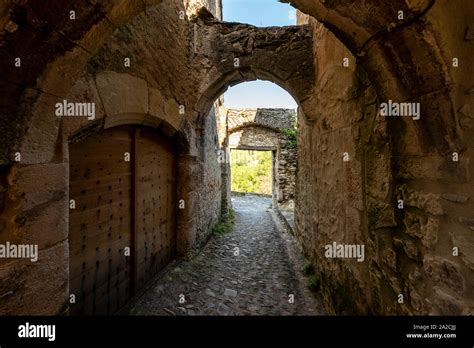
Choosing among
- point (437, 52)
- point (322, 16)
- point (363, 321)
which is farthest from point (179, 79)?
point (363, 321)

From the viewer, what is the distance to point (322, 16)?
4.38 feet

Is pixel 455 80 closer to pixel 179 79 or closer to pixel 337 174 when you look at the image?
pixel 337 174

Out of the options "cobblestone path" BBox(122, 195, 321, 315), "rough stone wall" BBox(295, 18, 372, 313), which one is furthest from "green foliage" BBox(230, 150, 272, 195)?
"rough stone wall" BBox(295, 18, 372, 313)

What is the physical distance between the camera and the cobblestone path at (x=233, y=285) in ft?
8.31

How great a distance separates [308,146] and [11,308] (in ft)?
11.5

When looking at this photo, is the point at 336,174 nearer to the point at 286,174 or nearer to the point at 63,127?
the point at 63,127

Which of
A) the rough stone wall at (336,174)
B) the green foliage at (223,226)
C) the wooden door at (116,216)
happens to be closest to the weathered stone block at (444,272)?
the rough stone wall at (336,174)


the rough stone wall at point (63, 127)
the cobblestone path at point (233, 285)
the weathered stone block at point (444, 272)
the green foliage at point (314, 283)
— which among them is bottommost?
the cobblestone path at point (233, 285)

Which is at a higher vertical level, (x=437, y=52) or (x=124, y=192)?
(x=437, y=52)

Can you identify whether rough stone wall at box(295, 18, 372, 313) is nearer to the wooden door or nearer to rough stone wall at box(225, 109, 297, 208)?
the wooden door

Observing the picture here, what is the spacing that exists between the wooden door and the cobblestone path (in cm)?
28

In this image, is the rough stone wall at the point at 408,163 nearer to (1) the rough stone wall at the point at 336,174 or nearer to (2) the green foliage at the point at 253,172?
(1) the rough stone wall at the point at 336,174

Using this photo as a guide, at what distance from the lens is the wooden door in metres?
1.91

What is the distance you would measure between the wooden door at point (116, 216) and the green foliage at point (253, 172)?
13.4 metres
